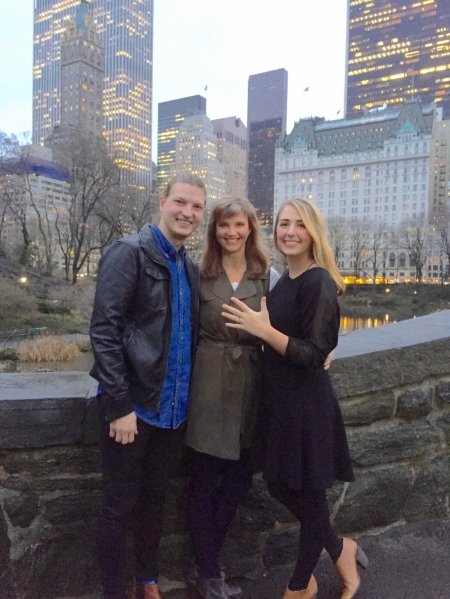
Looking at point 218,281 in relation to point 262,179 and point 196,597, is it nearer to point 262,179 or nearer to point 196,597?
point 196,597

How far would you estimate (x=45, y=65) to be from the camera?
15688 centimetres

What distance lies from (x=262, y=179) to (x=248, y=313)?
161896 mm

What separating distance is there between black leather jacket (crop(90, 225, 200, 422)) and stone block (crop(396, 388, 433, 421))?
1.38 metres

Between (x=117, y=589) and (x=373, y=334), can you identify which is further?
(x=373, y=334)

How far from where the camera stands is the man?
186 cm

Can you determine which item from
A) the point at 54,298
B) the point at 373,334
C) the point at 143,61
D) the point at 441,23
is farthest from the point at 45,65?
the point at 373,334

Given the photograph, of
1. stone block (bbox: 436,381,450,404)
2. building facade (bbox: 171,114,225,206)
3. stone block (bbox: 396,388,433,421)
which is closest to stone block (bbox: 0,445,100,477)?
stone block (bbox: 396,388,433,421)

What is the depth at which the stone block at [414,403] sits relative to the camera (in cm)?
264

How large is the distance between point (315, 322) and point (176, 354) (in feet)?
1.91

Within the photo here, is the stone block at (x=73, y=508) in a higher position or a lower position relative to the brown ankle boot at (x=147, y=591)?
higher

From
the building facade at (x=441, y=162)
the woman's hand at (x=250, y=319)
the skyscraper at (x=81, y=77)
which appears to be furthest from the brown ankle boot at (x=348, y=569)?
the skyscraper at (x=81, y=77)

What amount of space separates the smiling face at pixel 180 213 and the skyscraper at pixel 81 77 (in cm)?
13290

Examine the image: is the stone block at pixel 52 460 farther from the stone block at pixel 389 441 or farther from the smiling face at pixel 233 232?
the stone block at pixel 389 441

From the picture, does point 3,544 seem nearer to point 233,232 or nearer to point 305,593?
point 305,593
